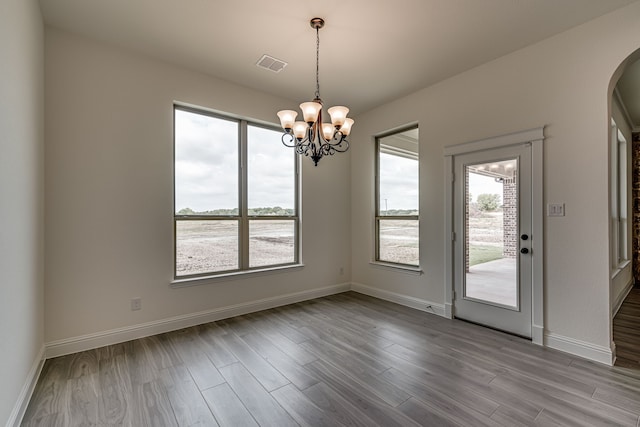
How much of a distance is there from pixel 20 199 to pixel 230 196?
2.05m

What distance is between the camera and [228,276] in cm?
370

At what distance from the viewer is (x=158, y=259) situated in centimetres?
321

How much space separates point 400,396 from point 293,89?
3.67 metres

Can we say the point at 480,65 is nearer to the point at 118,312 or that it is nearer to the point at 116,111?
the point at 116,111

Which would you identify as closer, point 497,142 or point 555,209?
point 555,209

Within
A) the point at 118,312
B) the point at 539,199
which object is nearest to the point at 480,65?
the point at 539,199

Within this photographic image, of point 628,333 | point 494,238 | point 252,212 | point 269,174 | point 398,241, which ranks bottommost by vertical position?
point 628,333

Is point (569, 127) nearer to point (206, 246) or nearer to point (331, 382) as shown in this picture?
point (331, 382)

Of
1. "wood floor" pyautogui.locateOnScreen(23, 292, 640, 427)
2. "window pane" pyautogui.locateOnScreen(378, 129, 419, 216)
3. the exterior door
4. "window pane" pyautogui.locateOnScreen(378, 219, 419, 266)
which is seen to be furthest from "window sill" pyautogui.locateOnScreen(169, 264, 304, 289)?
the exterior door

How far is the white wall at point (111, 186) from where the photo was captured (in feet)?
8.80

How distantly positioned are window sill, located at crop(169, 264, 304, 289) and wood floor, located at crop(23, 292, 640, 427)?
21.1 inches

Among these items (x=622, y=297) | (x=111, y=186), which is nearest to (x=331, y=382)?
(x=111, y=186)

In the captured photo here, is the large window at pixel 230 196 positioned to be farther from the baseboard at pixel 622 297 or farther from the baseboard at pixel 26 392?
the baseboard at pixel 622 297

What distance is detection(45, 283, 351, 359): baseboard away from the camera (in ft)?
8.87
